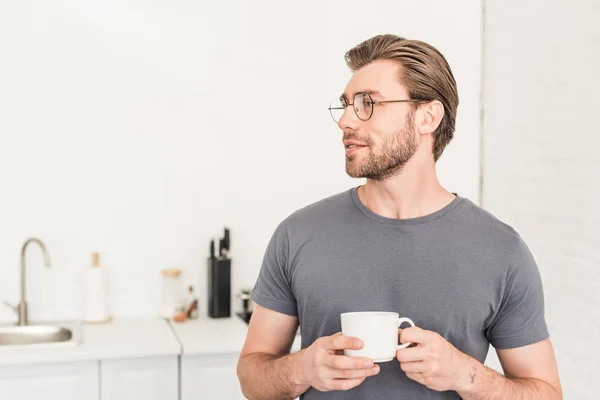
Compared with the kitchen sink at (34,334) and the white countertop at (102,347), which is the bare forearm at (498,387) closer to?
the white countertop at (102,347)

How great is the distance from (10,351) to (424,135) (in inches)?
60.1

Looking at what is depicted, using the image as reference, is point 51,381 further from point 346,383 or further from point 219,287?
point 346,383

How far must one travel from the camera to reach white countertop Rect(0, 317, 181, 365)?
2324 mm

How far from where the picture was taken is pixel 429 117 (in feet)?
5.33

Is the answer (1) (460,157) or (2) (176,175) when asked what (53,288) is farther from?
(1) (460,157)

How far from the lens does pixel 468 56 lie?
10.8 feet

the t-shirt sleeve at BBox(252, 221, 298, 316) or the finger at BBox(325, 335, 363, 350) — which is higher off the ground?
the t-shirt sleeve at BBox(252, 221, 298, 316)

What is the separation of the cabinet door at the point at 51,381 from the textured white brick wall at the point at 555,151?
5.62 ft

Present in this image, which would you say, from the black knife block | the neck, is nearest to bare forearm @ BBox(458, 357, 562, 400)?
the neck

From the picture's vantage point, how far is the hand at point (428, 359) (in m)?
1.31

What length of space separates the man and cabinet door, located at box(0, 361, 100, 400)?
959 mm

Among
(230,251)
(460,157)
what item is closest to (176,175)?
(230,251)

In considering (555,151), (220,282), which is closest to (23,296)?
(220,282)

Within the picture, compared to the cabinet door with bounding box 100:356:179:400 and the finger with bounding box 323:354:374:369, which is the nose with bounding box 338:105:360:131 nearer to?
the finger with bounding box 323:354:374:369
